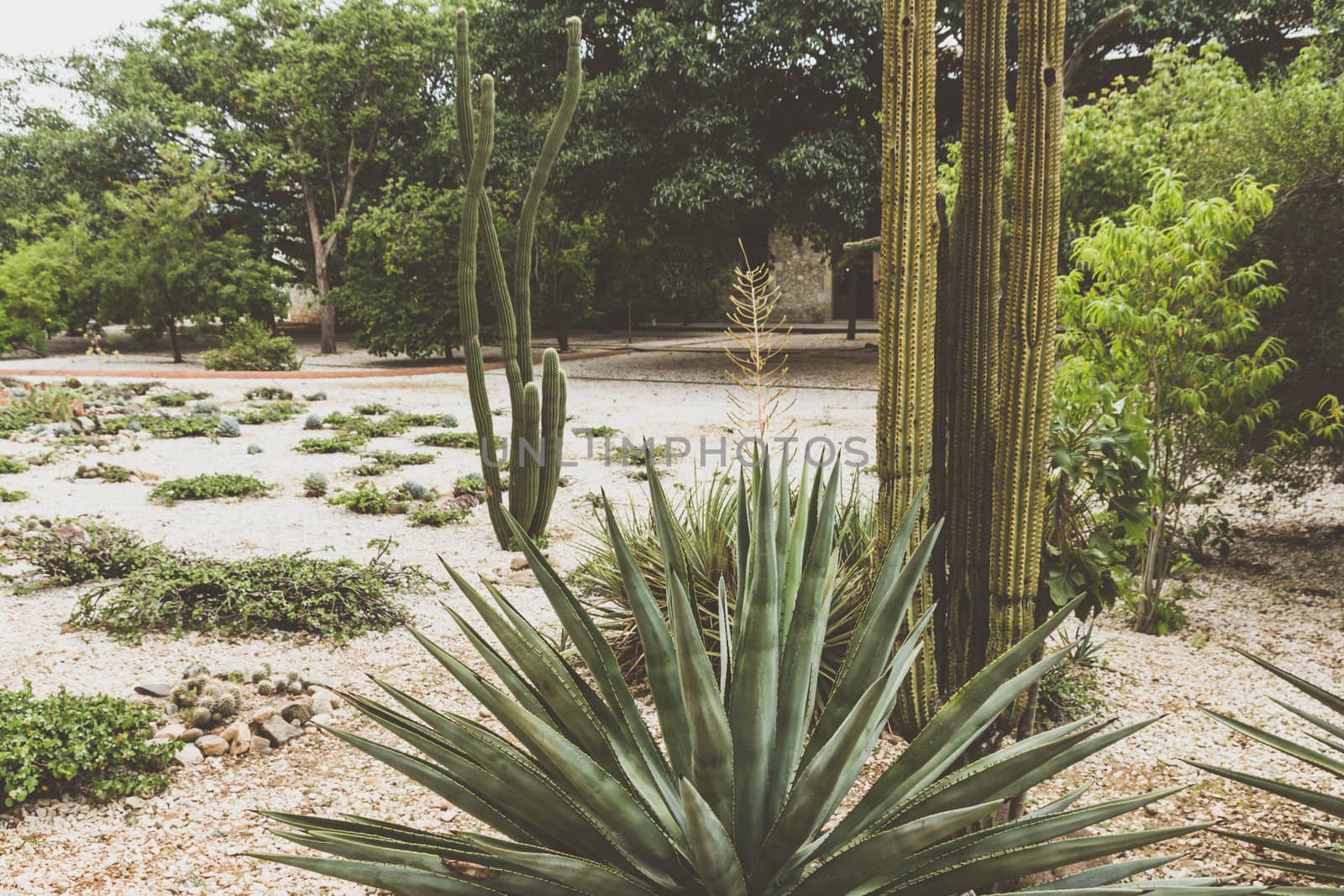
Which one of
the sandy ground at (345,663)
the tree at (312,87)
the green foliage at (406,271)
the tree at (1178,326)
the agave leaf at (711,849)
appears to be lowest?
the sandy ground at (345,663)

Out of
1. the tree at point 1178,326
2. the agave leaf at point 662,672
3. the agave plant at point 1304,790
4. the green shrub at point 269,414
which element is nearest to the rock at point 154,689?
the agave leaf at point 662,672

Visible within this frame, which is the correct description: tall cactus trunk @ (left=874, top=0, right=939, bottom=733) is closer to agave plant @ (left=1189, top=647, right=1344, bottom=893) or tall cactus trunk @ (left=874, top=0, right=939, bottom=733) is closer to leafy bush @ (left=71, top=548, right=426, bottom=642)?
agave plant @ (left=1189, top=647, right=1344, bottom=893)

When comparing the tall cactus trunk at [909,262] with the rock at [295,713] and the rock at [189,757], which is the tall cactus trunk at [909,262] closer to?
the rock at [295,713]

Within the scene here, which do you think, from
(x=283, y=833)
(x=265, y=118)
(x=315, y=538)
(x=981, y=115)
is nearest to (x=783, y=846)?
(x=283, y=833)

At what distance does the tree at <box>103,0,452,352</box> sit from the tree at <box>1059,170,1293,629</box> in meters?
17.4

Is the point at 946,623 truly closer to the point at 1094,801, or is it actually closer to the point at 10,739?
the point at 1094,801

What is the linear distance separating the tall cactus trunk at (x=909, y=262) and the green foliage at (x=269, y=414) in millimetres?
9988

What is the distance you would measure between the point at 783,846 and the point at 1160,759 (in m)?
2.46

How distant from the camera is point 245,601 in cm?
448

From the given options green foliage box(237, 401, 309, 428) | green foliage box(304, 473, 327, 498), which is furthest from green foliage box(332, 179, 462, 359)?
green foliage box(304, 473, 327, 498)

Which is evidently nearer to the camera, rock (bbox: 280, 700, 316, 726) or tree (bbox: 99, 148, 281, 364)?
rock (bbox: 280, 700, 316, 726)

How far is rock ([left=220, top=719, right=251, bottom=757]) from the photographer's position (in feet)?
10.7

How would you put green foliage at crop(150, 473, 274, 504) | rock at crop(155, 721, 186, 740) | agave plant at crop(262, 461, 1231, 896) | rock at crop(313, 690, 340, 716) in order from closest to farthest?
agave plant at crop(262, 461, 1231, 896)
rock at crop(155, 721, 186, 740)
rock at crop(313, 690, 340, 716)
green foliage at crop(150, 473, 274, 504)

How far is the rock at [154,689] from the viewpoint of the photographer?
11.9 ft
